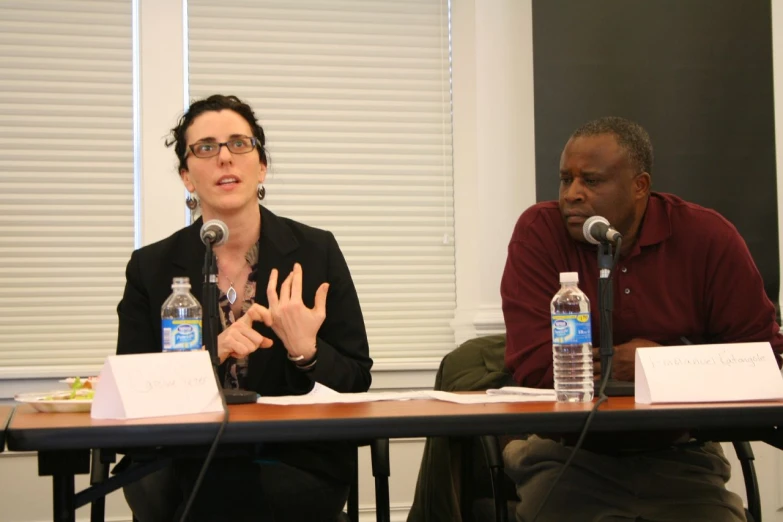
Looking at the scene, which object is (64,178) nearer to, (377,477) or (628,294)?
(377,477)

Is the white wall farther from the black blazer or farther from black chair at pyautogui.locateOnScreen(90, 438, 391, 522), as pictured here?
black chair at pyautogui.locateOnScreen(90, 438, 391, 522)

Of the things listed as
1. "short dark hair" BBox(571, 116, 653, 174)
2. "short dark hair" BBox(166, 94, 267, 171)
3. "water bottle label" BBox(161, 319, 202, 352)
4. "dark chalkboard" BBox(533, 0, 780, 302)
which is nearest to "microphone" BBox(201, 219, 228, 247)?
"water bottle label" BBox(161, 319, 202, 352)

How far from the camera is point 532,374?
7.32 ft

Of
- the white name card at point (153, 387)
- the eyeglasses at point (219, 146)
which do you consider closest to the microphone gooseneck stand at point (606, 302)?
the white name card at point (153, 387)

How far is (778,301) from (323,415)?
2.72m

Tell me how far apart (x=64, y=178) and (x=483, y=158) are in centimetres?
174

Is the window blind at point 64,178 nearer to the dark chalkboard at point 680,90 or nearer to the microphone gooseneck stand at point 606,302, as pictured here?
the dark chalkboard at point 680,90

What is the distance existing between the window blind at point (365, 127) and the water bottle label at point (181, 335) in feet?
6.84

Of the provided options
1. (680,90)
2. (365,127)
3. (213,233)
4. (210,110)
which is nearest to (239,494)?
(213,233)

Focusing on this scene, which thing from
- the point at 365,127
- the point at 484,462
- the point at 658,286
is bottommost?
the point at 484,462

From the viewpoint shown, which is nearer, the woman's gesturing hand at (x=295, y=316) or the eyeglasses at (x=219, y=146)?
the woman's gesturing hand at (x=295, y=316)

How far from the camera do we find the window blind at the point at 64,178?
3693 millimetres

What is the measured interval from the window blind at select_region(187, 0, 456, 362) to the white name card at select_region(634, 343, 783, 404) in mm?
2179

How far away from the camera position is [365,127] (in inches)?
156
